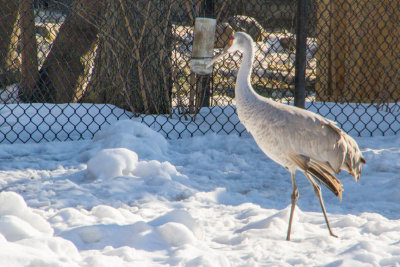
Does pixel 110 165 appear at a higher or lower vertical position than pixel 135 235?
higher

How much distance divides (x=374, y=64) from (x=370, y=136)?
56.9 inches

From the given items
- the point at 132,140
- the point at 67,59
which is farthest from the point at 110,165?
the point at 67,59

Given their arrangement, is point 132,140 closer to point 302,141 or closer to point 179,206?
point 179,206

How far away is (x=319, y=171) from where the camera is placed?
334 cm

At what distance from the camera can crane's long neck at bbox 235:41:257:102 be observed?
349 cm

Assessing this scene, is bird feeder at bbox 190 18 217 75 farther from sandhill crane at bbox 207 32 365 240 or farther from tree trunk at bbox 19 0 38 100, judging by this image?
tree trunk at bbox 19 0 38 100

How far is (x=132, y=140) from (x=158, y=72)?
1.22 metres

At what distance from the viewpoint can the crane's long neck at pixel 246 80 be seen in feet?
11.5

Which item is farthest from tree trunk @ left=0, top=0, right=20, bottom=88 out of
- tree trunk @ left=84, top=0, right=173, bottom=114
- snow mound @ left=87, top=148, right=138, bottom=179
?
snow mound @ left=87, top=148, right=138, bottom=179

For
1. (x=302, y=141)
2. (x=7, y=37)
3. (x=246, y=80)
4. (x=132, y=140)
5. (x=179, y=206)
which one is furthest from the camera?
(x=7, y=37)

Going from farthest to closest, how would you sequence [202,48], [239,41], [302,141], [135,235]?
[202,48] < [239,41] < [302,141] < [135,235]

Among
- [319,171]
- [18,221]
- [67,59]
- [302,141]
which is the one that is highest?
[67,59]

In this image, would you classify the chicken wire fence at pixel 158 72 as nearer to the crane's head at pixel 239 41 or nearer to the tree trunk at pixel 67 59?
the tree trunk at pixel 67 59

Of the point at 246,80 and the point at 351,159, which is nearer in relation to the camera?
the point at 351,159
